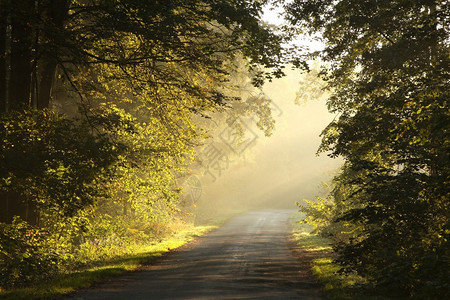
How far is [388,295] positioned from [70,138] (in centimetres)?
910

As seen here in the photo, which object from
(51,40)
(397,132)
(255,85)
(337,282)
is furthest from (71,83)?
(337,282)

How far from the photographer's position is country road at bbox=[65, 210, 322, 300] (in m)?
10.1

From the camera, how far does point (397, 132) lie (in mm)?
8898

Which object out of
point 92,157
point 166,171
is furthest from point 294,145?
point 92,157

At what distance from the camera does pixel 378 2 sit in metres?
12.4

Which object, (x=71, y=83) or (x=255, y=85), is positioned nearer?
(x=71, y=83)

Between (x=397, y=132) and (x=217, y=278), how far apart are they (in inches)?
263

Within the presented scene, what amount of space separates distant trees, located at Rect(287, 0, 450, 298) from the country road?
1.97 metres

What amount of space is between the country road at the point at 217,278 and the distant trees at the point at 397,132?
1975 mm

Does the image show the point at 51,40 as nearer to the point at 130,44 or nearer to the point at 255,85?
the point at 130,44

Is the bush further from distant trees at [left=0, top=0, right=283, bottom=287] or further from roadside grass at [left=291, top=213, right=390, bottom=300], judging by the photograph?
roadside grass at [left=291, top=213, right=390, bottom=300]

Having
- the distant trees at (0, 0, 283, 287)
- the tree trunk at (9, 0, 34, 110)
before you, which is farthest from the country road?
the tree trunk at (9, 0, 34, 110)

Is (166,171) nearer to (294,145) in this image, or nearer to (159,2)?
(159,2)

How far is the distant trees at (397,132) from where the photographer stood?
8.27 m
